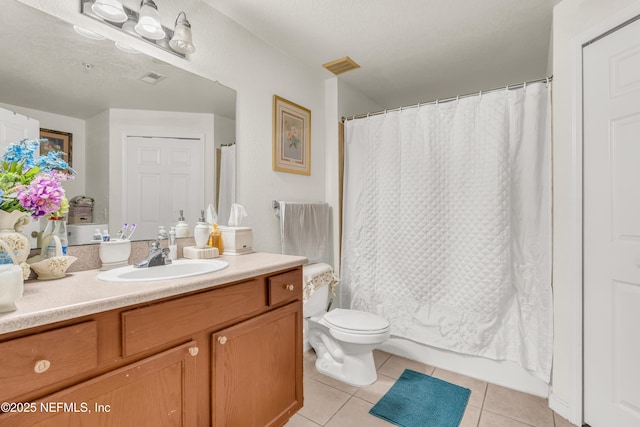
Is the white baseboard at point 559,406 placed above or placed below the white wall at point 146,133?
below

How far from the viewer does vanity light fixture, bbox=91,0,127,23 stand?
1283 mm

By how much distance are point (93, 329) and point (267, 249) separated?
138 centimetres

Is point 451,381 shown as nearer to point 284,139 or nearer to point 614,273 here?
point 614,273

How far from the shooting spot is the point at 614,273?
148 centimetres

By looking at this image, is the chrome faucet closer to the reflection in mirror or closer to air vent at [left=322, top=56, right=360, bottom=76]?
the reflection in mirror

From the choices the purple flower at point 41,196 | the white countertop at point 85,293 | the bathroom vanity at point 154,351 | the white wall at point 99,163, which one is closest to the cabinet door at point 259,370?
the bathroom vanity at point 154,351

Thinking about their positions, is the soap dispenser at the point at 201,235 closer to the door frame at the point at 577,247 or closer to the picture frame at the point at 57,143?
the picture frame at the point at 57,143

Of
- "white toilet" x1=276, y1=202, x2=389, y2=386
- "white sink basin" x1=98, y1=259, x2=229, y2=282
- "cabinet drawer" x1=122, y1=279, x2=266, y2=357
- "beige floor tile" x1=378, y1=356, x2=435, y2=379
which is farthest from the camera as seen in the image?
"beige floor tile" x1=378, y1=356, x2=435, y2=379

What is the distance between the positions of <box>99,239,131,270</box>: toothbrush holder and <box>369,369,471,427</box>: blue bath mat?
5.06 feet

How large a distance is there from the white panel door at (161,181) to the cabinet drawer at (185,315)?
64cm

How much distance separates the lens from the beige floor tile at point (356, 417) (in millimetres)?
1595

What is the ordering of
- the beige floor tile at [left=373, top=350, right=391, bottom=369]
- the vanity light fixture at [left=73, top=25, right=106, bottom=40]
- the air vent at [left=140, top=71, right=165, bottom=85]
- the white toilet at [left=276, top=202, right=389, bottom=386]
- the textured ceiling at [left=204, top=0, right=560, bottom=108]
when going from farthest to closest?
the beige floor tile at [left=373, top=350, right=391, bottom=369], the white toilet at [left=276, top=202, right=389, bottom=386], the textured ceiling at [left=204, top=0, right=560, bottom=108], the air vent at [left=140, top=71, right=165, bottom=85], the vanity light fixture at [left=73, top=25, right=106, bottom=40]

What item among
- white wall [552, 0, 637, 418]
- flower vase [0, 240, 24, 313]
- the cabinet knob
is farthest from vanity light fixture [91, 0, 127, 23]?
white wall [552, 0, 637, 418]

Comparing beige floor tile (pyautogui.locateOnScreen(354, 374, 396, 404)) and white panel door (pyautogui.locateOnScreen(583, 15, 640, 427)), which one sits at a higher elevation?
white panel door (pyautogui.locateOnScreen(583, 15, 640, 427))
